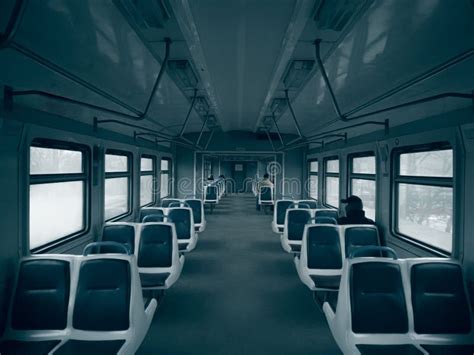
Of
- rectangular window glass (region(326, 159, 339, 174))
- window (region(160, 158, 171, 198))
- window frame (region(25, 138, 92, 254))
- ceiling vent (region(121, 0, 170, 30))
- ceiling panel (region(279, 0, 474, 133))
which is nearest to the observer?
ceiling panel (region(279, 0, 474, 133))

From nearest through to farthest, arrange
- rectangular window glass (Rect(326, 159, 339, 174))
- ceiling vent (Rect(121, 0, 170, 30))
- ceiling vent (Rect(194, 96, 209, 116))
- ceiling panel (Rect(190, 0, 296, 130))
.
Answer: ceiling vent (Rect(121, 0, 170, 30)), ceiling panel (Rect(190, 0, 296, 130)), ceiling vent (Rect(194, 96, 209, 116)), rectangular window glass (Rect(326, 159, 339, 174))

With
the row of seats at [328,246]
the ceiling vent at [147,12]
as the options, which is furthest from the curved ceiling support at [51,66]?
the row of seats at [328,246]

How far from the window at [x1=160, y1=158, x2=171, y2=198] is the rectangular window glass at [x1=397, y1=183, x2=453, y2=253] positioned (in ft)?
18.7

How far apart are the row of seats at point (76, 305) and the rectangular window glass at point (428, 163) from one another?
111 inches

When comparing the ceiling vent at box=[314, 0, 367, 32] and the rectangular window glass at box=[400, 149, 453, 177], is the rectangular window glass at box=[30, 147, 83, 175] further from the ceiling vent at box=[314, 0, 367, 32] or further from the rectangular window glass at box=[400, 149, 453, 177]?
the rectangular window glass at box=[400, 149, 453, 177]

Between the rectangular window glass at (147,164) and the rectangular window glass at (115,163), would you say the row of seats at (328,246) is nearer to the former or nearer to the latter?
the rectangular window glass at (115,163)

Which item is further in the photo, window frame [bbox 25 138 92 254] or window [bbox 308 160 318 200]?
window [bbox 308 160 318 200]

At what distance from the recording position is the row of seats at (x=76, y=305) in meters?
2.02

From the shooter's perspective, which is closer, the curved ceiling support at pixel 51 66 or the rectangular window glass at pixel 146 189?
the curved ceiling support at pixel 51 66

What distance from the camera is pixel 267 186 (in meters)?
10.3

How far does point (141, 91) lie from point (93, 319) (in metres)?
2.66

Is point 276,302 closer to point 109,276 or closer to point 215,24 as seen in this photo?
point 109,276

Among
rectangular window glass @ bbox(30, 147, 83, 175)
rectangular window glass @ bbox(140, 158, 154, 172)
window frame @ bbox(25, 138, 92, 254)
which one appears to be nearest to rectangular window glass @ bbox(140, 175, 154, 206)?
rectangular window glass @ bbox(140, 158, 154, 172)

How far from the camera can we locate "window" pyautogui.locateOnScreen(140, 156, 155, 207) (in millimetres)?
6324
